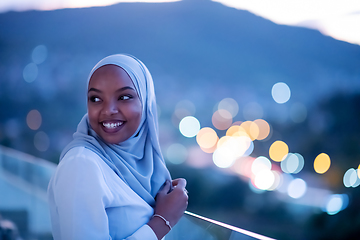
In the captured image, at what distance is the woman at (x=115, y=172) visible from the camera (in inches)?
23.0

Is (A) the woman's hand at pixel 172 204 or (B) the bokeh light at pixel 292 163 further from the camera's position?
(B) the bokeh light at pixel 292 163

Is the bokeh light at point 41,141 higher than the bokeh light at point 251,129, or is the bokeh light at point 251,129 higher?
the bokeh light at point 251,129

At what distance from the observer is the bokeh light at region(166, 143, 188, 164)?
2.83 meters

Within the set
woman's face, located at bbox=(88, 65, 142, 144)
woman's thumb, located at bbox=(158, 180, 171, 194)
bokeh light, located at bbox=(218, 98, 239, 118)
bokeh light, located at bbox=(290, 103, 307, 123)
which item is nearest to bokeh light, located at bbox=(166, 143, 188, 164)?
bokeh light, located at bbox=(218, 98, 239, 118)

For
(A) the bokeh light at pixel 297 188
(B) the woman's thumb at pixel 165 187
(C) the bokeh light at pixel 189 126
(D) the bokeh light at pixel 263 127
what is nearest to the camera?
(B) the woman's thumb at pixel 165 187

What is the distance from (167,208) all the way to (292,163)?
2604 mm

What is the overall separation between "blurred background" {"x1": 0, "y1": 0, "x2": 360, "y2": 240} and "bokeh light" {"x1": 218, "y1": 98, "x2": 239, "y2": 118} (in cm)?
1

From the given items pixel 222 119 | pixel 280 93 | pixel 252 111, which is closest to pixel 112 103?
pixel 222 119

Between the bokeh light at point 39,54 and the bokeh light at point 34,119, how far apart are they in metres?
0.48

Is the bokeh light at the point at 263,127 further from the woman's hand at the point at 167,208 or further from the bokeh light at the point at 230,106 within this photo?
the woman's hand at the point at 167,208

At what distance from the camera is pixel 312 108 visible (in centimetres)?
290

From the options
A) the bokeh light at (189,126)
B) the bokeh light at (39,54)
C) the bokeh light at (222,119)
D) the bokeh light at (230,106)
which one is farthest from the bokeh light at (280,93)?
the bokeh light at (39,54)

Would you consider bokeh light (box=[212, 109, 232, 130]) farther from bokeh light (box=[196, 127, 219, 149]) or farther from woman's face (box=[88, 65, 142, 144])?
woman's face (box=[88, 65, 142, 144])

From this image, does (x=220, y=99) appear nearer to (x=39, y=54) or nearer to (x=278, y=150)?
(x=278, y=150)
